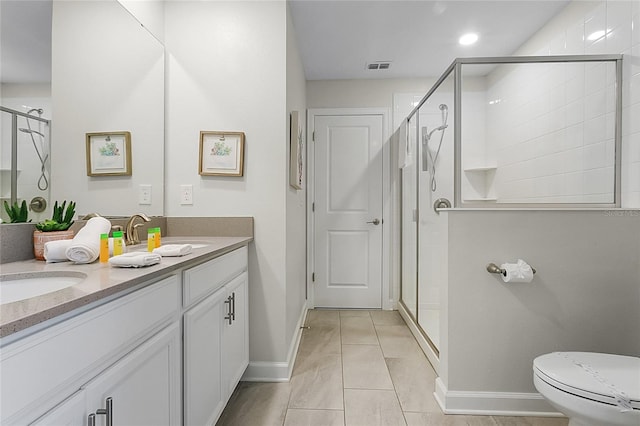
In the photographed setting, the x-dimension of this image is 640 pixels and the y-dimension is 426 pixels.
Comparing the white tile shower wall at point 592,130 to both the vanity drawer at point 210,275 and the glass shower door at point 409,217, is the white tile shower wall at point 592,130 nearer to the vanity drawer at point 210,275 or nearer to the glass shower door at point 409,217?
the glass shower door at point 409,217

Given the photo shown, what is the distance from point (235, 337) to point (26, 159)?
1196mm

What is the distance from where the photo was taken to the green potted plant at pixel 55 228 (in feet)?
4.01

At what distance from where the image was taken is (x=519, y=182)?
1964 mm

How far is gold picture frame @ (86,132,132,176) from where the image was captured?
1.54 meters

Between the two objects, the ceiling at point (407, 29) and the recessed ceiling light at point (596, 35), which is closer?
the recessed ceiling light at point (596, 35)

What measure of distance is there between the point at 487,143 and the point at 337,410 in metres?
1.74

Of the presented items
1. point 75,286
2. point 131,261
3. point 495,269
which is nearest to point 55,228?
point 131,261

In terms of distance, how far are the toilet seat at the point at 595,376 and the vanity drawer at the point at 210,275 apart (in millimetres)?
1426

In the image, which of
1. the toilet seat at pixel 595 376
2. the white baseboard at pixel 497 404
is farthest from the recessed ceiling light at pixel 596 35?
the white baseboard at pixel 497 404

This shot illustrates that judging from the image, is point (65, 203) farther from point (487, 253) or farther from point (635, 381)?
point (635, 381)

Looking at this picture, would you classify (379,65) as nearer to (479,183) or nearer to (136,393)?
(479,183)

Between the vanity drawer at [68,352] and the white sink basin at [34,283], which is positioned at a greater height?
the white sink basin at [34,283]

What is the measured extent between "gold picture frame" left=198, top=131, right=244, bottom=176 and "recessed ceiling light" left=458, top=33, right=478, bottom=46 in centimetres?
Result: 204

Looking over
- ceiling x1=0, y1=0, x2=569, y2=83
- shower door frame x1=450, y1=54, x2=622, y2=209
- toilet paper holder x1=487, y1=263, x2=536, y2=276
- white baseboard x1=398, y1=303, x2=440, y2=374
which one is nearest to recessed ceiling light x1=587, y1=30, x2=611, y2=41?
shower door frame x1=450, y1=54, x2=622, y2=209
